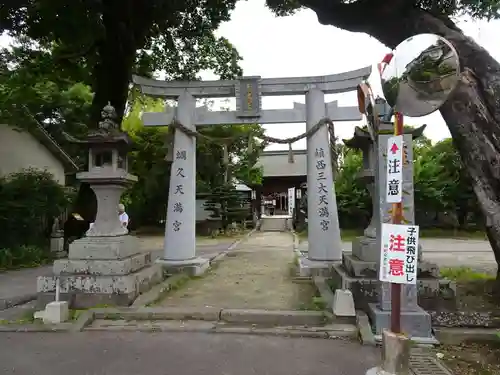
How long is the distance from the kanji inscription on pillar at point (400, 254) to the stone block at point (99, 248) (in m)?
5.03

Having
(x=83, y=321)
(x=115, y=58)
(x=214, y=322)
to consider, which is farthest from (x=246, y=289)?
(x=115, y=58)

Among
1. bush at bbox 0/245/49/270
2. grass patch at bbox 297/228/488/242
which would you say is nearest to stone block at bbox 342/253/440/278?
bush at bbox 0/245/49/270

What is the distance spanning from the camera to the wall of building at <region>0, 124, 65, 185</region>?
18234 mm

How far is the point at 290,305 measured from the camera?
24.6 feet

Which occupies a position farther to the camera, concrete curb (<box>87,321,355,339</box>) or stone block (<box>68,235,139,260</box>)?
stone block (<box>68,235,139,260</box>)

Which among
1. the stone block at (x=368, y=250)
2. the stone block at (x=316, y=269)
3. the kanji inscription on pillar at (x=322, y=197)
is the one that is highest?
the kanji inscription on pillar at (x=322, y=197)

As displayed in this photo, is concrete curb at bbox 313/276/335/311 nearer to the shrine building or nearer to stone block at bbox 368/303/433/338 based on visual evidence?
stone block at bbox 368/303/433/338

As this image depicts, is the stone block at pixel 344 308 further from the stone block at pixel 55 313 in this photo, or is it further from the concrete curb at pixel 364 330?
the stone block at pixel 55 313

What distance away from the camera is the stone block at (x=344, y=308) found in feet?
20.9

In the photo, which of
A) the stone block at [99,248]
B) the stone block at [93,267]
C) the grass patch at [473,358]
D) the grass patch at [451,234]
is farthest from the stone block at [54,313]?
the grass patch at [451,234]

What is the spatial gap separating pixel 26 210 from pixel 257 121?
9.21m

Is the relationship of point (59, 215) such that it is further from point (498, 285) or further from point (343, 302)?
point (498, 285)

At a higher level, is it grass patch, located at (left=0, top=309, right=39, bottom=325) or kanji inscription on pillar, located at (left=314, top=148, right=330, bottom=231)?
kanji inscription on pillar, located at (left=314, top=148, right=330, bottom=231)

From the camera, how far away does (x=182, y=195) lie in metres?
11.1
